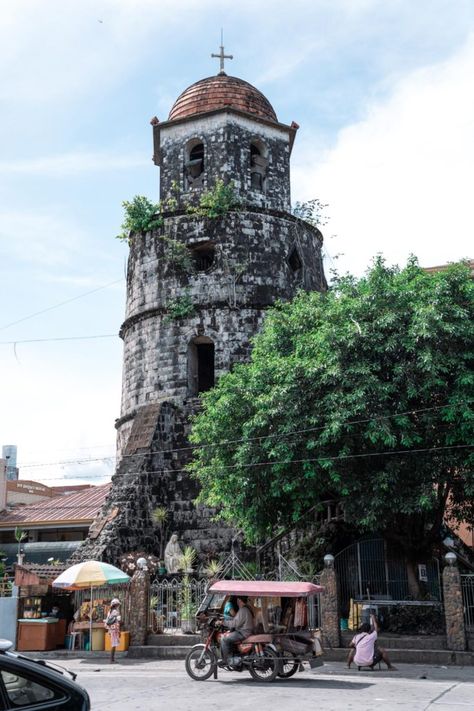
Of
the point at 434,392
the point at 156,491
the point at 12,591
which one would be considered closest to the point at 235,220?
the point at 156,491

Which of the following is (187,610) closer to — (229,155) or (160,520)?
(160,520)

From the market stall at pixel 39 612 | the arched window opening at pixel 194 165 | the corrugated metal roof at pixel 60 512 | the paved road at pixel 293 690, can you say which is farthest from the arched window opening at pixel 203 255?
the paved road at pixel 293 690

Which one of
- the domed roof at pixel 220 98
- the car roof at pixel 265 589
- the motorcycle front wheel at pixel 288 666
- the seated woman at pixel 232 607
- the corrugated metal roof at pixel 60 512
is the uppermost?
the domed roof at pixel 220 98

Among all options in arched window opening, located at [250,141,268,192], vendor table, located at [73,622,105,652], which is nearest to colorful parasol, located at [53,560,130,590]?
vendor table, located at [73,622,105,652]

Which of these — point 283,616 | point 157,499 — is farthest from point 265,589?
point 157,499

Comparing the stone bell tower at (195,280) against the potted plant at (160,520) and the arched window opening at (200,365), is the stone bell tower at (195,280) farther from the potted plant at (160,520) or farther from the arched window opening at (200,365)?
the potted plant at (160,520)

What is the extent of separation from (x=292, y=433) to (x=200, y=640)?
447 cm

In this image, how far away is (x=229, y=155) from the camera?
22609mm

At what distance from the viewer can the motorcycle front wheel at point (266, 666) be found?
10062 millimetres

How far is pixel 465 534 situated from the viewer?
22578 millimetres

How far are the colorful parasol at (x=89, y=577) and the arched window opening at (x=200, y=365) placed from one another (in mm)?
7005

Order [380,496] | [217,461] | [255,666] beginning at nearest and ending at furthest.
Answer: [255,666], [380,496], [217,461]

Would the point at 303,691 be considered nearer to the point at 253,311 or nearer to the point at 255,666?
the point at 255,666

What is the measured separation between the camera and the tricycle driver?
10289mm
